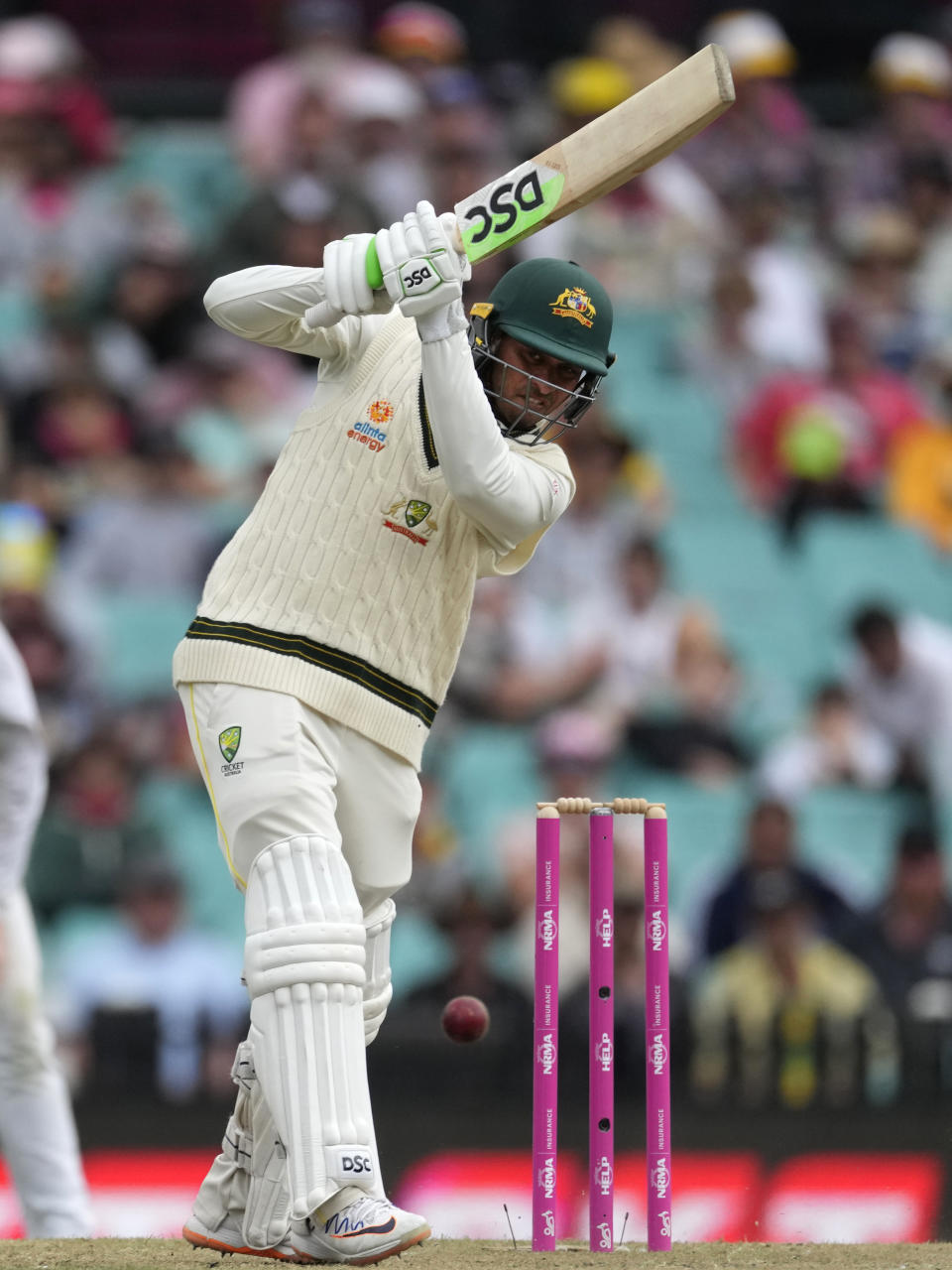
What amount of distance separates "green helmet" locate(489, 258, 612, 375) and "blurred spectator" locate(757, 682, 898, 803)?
15.6ft

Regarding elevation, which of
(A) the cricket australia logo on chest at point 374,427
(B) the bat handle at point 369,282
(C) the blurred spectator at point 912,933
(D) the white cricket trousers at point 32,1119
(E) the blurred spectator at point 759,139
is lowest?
(D) the white cricket trousers at point 32,1119

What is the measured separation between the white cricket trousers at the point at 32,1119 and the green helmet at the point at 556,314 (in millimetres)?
2344

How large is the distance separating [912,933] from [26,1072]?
3.46 m

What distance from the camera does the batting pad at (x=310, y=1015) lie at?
3775mm

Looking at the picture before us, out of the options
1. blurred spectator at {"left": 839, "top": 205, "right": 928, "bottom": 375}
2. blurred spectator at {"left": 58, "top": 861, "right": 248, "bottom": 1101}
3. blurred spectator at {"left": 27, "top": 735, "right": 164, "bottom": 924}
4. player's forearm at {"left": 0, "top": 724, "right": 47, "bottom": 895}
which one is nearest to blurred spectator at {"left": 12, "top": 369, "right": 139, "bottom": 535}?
blurred spectator at {"left": 27, "top": 735, "right": 164, "bottom": 924}

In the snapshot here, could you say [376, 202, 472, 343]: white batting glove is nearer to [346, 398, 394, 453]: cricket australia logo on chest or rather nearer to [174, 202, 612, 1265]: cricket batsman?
[174, 202, 612, 1265]: cricket batsman

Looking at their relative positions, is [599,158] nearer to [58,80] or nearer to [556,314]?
[556,314]

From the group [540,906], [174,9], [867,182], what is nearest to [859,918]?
[540,906]

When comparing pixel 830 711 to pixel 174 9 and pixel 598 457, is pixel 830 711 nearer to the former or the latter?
pixel 598 457

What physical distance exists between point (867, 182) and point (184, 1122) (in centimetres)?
728

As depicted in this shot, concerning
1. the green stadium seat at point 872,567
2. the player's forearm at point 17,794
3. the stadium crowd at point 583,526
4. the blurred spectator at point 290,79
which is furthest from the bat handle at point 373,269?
the blurred spectator at point 290,79

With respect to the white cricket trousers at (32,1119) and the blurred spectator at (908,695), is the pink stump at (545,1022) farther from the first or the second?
the blurred spectator at (908,695)

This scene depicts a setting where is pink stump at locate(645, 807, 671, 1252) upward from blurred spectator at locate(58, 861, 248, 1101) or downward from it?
downward

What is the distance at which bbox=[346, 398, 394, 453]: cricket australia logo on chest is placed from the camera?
4109mm
